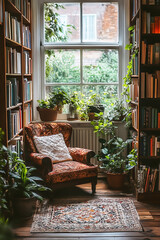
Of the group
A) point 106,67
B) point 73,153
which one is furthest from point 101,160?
point 106,67

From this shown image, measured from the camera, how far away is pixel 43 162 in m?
4.06

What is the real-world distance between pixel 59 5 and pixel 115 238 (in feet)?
12.0

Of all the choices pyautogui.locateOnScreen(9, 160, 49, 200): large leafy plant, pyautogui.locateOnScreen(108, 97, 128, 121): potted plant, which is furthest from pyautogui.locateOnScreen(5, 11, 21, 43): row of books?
pyautogui.locateOnScreen(108, 97, 128, 121): potted plant

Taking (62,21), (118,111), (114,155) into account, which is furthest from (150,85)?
(62,21)

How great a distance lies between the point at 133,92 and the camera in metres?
4.45

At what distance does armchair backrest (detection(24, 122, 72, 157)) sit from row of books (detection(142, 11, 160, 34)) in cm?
180

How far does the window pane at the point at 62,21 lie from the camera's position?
5.21 meters

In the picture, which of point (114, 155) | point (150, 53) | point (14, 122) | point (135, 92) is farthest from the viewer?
point (114, 155)

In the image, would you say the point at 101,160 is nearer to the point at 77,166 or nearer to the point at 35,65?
the point at 77,166

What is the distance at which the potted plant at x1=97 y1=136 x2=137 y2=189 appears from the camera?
4511 millimetres

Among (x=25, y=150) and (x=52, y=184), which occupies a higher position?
(x=25, y=150)

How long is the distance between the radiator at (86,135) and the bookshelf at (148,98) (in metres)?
0.88

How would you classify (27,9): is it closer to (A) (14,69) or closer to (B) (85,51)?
(B) (85,51)

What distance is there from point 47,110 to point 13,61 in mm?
1326
